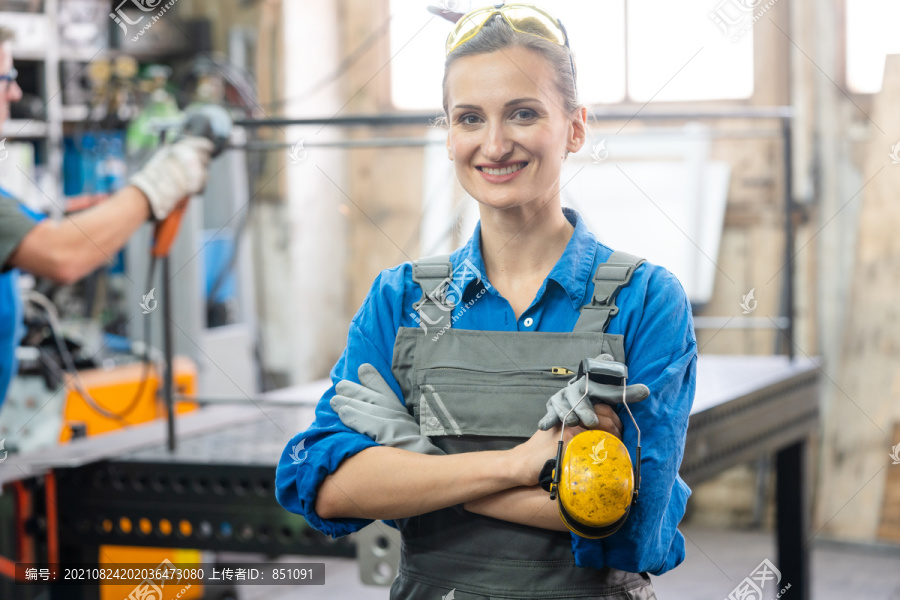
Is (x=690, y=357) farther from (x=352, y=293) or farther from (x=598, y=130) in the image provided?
(x=352, y=293)

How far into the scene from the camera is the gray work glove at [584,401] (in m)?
1.02

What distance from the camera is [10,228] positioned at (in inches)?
82.0

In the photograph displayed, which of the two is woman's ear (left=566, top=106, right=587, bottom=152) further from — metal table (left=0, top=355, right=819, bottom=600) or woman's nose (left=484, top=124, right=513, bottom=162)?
metal table (left=0, top=355, right=819, bottom=600)

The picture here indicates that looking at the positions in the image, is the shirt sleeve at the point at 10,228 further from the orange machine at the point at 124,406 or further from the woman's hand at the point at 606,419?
the woman's hand at the point at 606,419

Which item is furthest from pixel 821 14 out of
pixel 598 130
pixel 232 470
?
pixel 232 470

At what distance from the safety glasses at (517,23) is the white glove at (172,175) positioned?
3.31 feet

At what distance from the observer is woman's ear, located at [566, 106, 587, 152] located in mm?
1242

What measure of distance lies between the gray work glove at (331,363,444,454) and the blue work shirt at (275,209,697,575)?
0.6 inches

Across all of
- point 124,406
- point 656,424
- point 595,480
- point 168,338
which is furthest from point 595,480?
point 124,406

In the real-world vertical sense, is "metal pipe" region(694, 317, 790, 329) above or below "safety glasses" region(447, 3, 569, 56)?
below

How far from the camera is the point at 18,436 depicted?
267 centimetres

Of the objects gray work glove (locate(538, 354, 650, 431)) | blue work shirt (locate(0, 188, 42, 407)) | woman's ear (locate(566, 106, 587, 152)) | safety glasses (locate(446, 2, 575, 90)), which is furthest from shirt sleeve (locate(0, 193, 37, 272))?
A: gray work glove (locate(538, 354, 650, 431))

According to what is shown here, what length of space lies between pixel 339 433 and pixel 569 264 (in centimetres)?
35

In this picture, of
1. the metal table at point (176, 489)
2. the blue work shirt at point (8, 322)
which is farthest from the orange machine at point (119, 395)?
the metal table at point (176, 489)
